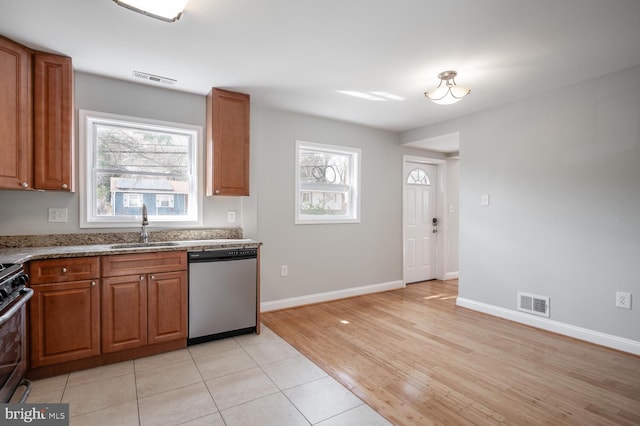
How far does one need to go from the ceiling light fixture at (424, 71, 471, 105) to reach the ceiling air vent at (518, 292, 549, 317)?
88.7 inches

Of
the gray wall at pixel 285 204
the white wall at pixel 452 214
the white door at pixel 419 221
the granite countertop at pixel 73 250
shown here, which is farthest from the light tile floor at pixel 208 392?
the white wall at pixel 452 214

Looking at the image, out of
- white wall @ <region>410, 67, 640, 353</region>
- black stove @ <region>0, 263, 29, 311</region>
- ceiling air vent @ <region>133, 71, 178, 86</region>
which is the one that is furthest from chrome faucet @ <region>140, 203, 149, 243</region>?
white wall @ <region>410, 67, 640, 353</region>

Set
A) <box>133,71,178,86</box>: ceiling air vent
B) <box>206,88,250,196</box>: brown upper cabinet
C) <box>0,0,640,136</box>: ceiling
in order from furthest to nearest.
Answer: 1. <box>206,88,250,196</box>: brown upper cabinet
2. <box>133,71,178,86</box>: ceiling air vent
3. <box>0,0,640,136</box>: ceiling

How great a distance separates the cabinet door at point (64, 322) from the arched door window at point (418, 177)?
459 centimetres

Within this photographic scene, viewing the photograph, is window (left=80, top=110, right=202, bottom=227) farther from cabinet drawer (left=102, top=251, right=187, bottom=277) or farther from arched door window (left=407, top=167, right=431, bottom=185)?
arched door window (left=407, top=167, right=431, bottom=185)

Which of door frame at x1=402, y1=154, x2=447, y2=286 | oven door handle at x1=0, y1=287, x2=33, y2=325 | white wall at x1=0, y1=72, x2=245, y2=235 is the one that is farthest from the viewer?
door frame at x1=402, y1=154, x2=447, y2=286

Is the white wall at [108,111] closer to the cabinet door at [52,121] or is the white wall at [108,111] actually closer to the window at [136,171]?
the window at [136,171]

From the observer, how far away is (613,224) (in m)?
2.96

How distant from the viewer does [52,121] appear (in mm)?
2645

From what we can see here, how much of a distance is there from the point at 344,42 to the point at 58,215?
283 centimetres

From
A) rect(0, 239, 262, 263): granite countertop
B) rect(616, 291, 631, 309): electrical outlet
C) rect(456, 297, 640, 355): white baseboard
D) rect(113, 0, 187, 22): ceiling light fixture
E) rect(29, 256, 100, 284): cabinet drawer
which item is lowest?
rect(456, 297, 640, 355): white baseboard

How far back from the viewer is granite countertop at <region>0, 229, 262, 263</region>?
238 centimetres

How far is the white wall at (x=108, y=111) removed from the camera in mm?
2719

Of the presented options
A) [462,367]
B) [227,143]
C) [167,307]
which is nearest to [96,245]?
[167,307]
